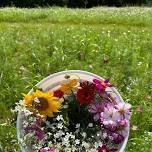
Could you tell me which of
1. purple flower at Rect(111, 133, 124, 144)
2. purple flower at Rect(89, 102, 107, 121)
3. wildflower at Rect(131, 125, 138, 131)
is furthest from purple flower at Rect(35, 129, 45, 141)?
wildflower at Rect(131, 125, 138, 131)

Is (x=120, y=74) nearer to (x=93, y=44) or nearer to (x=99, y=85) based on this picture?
(x=93, y=44)

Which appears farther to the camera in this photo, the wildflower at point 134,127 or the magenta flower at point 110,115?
the wildflower at point 134,127

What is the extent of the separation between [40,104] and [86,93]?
0.40 metres

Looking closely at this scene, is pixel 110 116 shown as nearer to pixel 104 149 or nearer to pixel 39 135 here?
pixel 104 149

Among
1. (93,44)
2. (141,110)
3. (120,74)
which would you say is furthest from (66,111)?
(93,44)

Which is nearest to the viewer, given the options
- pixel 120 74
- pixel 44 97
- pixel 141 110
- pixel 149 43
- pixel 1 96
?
pixel 44 97

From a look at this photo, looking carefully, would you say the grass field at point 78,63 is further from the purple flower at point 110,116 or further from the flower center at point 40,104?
the flower center at point 40,104

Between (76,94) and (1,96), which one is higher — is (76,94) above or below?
above

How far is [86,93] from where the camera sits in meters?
4.88

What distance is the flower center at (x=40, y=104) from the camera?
191 inches

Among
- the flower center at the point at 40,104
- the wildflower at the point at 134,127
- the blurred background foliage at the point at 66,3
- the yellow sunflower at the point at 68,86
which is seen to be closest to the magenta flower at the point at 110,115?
the yellow sunflower at the point at 68,86

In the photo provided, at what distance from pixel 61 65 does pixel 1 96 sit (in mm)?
1117

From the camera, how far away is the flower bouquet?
4.84 m

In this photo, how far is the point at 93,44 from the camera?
844 cm
